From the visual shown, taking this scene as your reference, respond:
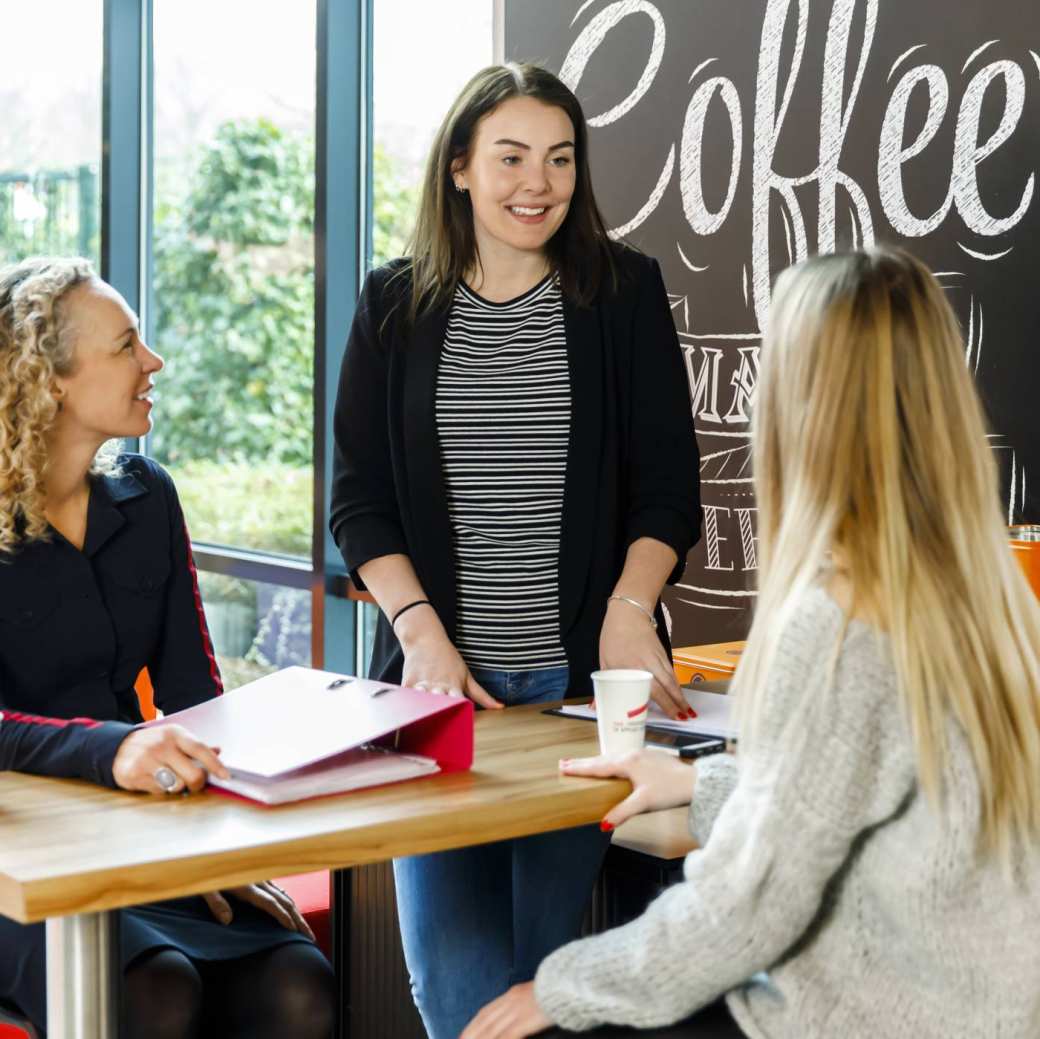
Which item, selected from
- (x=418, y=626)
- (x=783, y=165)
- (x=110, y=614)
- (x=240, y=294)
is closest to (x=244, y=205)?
(x=240, y=294)

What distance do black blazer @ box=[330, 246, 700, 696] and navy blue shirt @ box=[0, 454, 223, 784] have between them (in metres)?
0.26

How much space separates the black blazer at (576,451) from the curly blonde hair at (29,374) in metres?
0.39

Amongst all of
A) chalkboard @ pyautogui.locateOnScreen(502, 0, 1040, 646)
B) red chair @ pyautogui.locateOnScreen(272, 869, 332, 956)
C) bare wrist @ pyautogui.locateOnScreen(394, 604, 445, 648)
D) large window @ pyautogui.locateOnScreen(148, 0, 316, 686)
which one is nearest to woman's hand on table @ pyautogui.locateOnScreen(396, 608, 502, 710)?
bare wrist @ pyautogui.locateOnScreen(394, 604, 445, 648)

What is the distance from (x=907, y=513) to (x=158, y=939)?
100 centimetres

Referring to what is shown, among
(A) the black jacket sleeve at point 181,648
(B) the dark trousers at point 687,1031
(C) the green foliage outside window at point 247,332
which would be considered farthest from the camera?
(C) the green foliage outside window at point 247,332

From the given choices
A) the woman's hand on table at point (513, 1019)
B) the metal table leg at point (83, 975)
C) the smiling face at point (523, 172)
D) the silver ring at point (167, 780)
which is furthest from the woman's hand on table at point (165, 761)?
the smiling face at point (523, 172)

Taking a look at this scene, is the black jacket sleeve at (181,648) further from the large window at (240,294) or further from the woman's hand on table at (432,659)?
the large window at (240,294)

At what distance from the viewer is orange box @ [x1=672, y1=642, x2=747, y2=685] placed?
282 cm

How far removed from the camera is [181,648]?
6.97 feet

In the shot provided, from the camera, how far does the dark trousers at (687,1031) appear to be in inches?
50.5

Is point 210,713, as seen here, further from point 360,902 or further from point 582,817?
point 360,902

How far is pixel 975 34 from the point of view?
2.67 meters

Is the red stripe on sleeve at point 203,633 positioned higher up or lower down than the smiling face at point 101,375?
lower down

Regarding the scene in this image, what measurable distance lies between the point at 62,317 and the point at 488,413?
615 millimetres
